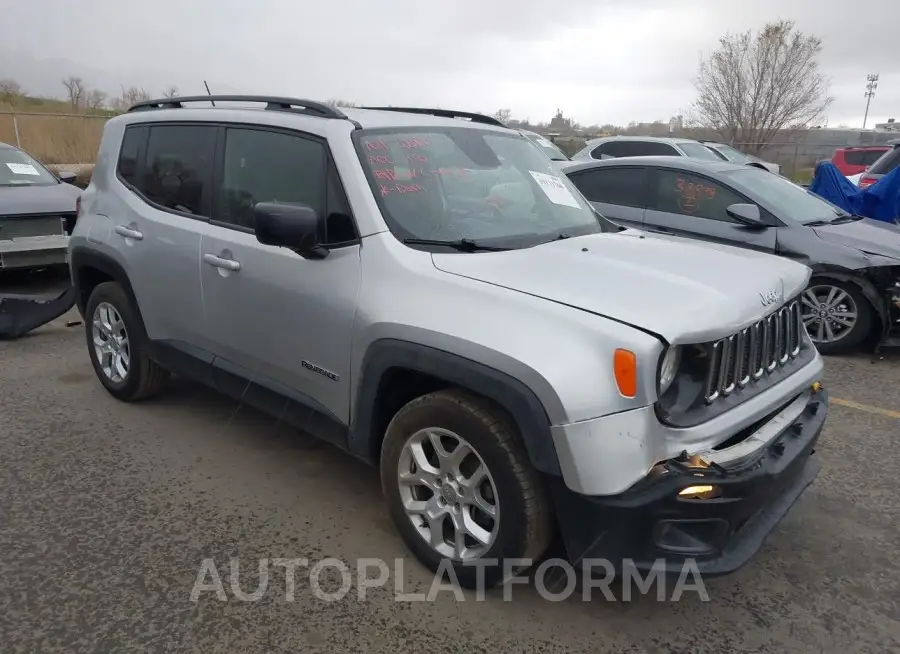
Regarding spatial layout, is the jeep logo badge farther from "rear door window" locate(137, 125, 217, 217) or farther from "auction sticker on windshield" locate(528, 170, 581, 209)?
"rear door window" locate(137, 125, 217, 217)

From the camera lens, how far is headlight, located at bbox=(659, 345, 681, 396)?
8.00ft

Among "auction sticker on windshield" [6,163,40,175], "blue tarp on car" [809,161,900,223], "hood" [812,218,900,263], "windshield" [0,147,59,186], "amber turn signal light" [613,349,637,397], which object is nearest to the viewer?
"amber turn signal light" [613,349,637,397]

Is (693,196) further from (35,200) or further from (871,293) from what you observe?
(35,200)

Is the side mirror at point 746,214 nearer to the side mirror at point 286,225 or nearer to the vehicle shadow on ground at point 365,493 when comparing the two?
the vehicle shadow on ground at point 365,493

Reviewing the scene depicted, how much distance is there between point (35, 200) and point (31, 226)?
0.33 metres

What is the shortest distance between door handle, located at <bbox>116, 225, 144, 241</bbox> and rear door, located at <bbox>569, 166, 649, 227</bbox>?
4153 millimetres

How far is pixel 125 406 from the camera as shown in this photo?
4.80 m

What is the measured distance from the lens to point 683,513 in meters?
2.40

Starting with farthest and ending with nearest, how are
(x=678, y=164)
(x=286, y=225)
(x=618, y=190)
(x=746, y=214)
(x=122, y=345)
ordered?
(x=618, y=190), (x=678, y=164), (x=746, y=214), (x=122, y=345), (x=286, y=225)

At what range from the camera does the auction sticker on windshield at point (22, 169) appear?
25.5 ft

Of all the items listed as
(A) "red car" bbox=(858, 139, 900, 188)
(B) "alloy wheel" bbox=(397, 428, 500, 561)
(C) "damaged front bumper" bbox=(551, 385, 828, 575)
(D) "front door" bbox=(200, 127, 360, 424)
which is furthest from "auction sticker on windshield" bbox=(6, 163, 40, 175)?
(A) "red car" bbox=(858, 139, 900, 188)

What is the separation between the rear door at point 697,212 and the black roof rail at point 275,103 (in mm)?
3899

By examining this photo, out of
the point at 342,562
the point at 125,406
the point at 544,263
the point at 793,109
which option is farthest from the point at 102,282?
the point at 793,109

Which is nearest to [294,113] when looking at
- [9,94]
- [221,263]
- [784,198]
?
[221,263]
